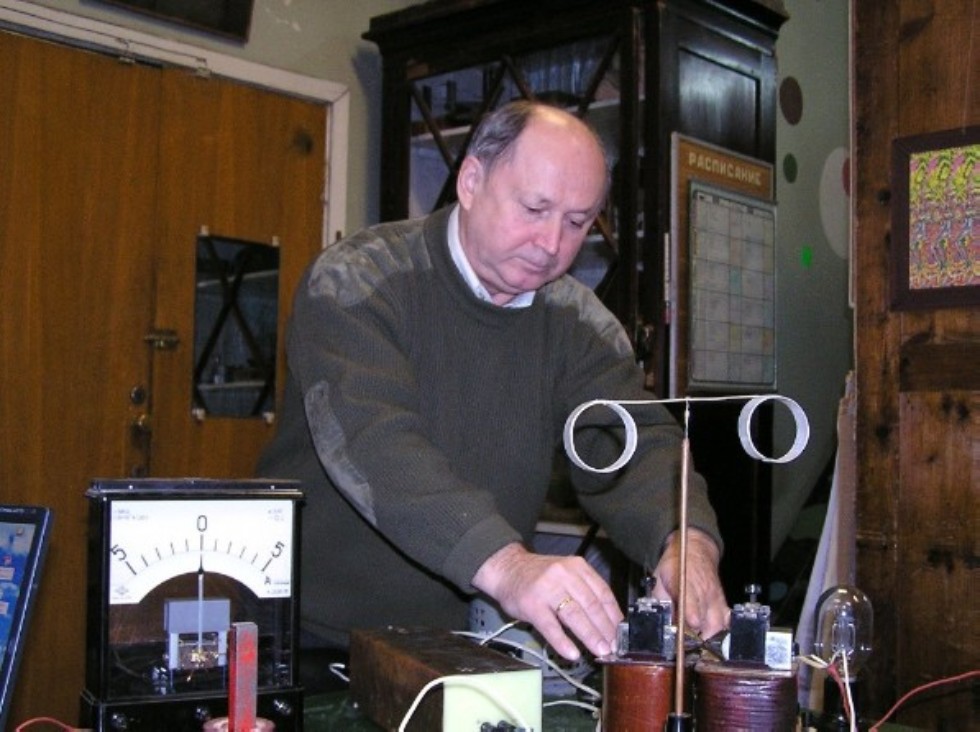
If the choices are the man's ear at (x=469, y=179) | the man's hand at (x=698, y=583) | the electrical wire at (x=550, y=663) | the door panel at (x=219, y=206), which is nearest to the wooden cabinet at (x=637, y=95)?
the door panel at (x=219, y=206)

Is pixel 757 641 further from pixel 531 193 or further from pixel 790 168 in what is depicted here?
pixel 790 168

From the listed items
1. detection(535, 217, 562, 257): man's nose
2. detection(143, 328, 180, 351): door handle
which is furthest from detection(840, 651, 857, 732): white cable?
detection(143, 328, 180, 351): door handle

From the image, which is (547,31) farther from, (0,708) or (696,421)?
(0,708)

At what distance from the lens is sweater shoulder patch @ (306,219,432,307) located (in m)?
1.74

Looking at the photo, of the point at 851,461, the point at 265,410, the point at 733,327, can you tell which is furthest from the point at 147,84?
the point at 851,461

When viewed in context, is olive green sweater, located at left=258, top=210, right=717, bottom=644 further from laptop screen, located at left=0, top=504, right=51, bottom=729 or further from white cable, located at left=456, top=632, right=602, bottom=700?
laptop screen, located at left=0, top=504, right=51, bottom=729

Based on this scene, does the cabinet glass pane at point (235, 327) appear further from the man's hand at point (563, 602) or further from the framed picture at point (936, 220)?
→ the man's hand at point (563, 602)

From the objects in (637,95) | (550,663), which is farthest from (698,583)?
(637,95)

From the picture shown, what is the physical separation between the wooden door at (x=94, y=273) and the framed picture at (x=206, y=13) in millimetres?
155

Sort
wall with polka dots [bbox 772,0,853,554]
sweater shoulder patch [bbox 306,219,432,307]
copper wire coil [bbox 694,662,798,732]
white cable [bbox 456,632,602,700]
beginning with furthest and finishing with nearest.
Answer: wall with polka dots [bbox 772,0,853,554]
sweater shoulder patch [bbox 306,219,432,307]
white cable [bbox 456,632,602,700]
copper wire coil [bbox 694,662,798,732]

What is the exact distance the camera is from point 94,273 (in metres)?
3.32

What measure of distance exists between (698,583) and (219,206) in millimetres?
2489

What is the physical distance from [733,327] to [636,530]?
1.74m

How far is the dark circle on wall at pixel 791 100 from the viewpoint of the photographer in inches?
174
